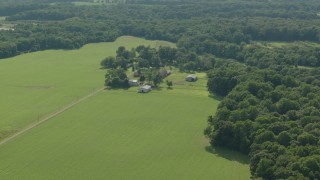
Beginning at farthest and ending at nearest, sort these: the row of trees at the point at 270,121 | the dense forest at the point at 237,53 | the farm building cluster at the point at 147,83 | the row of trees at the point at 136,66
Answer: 1. the row of trees at the point at 136,66
2. the farm building cluster at the point at 147,83
3. the dense forest at the point at 237,53
4. the row of trees at the point at 270,121

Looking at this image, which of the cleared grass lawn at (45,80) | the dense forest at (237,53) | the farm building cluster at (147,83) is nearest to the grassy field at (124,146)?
the dense forest at (237,53)

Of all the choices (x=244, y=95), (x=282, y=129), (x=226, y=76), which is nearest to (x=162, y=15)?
(x=226, y=76)

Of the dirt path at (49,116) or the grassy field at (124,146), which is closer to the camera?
the grassy field at (124,146)

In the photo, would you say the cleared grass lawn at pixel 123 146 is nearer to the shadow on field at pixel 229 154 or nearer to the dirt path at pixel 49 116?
the shadow on field at pixel 229 154

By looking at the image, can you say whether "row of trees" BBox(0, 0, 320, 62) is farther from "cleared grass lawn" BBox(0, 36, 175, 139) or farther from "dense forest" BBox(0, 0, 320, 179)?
"cleared grass lawn" BBox(0, 36, 175, 139)

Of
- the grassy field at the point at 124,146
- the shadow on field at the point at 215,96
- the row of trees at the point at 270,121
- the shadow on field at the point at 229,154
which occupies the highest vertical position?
the row of trees at the point at 270,121

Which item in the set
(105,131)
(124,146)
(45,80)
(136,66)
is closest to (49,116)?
(105,131)

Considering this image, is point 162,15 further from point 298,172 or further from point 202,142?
point 298,172
